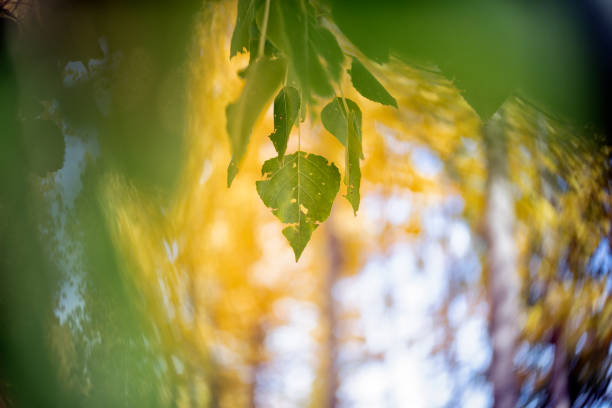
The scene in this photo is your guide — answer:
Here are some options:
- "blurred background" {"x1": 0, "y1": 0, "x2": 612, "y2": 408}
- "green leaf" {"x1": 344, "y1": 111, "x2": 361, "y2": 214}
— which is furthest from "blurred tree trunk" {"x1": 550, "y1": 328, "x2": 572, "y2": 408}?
"green leaf" {"x1": 344, "y1": 111, "x2": 361, "y2": 214}

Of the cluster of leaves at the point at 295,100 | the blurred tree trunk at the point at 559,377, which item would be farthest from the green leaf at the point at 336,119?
the blurred tree trunk at the point at 559,377

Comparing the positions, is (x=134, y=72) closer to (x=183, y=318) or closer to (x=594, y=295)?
(x=183, y=318)

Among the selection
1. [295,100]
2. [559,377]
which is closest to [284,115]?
[295,100]

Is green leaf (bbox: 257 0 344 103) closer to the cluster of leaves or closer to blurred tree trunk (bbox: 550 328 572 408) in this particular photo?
the cluster of leaves

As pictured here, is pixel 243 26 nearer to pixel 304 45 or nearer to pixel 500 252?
pixel 304 45

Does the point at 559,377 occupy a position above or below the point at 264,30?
below
